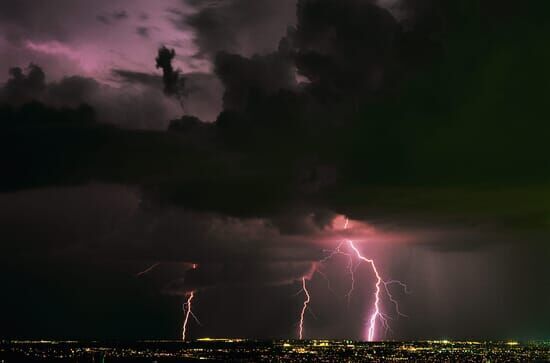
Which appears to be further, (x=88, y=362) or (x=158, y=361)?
(x=158, y=361)

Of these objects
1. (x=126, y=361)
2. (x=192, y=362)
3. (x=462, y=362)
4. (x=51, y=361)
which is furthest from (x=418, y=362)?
(x=51, y=361)

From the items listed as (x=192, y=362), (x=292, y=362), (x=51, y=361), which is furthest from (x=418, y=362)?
(x=51, y=361)

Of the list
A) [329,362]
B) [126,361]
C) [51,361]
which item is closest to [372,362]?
[329,362]

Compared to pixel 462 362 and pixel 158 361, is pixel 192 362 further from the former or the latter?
pixel 462 362

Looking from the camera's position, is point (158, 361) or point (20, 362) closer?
point (20, 362)

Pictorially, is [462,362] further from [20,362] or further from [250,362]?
[20,362]

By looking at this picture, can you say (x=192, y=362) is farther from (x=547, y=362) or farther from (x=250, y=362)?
(x=547, y=362)

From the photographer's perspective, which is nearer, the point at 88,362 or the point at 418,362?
the point at 88,362
